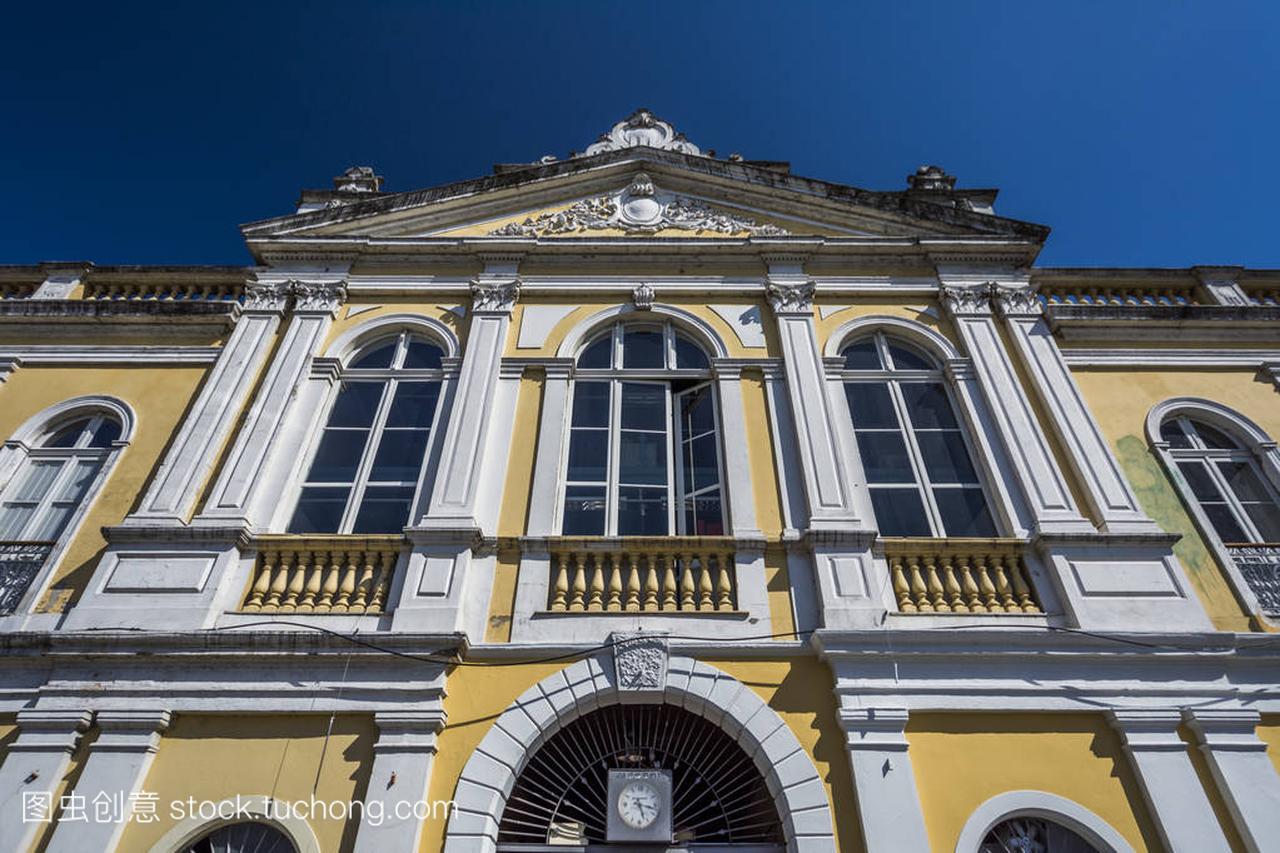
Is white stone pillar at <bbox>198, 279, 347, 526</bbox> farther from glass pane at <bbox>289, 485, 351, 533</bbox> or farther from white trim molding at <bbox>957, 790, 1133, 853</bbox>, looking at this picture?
white trim molding at <bbox>957, 790, 1133, 853</bbox>

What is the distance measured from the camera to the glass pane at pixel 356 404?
7.27 meters

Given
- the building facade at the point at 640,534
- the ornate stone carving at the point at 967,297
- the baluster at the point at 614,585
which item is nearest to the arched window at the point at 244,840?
the building facade at the point at 640,534

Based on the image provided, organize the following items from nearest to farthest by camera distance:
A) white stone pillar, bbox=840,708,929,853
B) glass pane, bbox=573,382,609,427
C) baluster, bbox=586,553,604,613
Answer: white stone pillar, bbox=840,708,929,853 → baluster, bbox=586,553,604,613 → glass pane, bbox=573,382,609,427

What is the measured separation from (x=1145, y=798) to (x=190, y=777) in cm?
648

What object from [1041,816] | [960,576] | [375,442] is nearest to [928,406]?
[960,576]

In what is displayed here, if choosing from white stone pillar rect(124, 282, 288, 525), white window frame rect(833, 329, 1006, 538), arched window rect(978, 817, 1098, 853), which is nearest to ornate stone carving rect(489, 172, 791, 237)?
white window frame rect(833, 329, 1006, 538)

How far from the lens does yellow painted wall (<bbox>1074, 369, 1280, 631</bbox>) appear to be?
616 centimetres

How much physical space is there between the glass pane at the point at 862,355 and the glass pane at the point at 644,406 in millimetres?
2069

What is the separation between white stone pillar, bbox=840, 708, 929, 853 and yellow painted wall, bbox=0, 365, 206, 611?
252 inches

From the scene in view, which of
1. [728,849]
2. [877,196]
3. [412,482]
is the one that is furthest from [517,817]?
[877,196]

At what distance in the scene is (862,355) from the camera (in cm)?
785

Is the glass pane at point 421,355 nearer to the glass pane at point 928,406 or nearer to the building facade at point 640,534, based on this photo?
the building facade at point 640,534

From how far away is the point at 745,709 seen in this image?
5.12 meters

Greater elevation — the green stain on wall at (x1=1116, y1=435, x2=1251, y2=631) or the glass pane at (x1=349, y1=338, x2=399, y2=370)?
the glass pane at (x1=349, y1=338, x2=399, y2=370)
